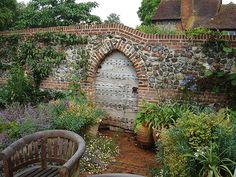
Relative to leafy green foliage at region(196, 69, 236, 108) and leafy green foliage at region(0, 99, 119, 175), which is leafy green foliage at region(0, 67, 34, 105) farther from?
leafy green foliage at region(196, 69, 236, 108)

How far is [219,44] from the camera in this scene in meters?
7.66

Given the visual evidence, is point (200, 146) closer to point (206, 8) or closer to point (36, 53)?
point (36, 53)

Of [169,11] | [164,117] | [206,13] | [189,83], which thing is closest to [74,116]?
[164,117]

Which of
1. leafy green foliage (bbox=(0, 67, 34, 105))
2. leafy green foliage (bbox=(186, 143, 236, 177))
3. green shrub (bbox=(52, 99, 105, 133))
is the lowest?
leafy green foliage (bbox=(186, 143, 236, 177))

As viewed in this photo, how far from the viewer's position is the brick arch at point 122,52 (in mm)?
8617

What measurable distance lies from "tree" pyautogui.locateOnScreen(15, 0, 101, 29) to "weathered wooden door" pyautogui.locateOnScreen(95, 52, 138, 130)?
6.09m

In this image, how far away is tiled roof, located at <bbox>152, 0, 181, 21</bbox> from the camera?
28.5m

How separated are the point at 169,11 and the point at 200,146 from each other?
2616cm

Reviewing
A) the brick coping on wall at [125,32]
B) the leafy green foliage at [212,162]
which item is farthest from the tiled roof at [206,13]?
the leafy green foliage at [212,162]

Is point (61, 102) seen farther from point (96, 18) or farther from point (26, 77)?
point (96, 18)

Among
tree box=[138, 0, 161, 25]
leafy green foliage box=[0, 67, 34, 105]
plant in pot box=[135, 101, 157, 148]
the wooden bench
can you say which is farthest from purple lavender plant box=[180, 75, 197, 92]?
tree box=[138, 0, 161, 25]

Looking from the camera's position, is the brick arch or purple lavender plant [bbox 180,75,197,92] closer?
purple lavender plant [bbox 180,75,197,92]

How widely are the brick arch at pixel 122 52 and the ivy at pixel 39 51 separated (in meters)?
0.34

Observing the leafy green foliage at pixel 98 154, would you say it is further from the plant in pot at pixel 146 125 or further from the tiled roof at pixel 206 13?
the tiled roof at pixel 206 13
